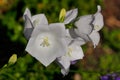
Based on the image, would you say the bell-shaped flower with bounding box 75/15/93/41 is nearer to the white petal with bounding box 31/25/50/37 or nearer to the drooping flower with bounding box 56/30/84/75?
the drooping flower with bounding box 56/30/84/75

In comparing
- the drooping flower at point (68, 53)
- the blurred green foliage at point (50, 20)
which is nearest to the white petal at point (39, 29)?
the drooping flower at point (68, 53)

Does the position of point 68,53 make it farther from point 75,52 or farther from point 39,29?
point 39,29

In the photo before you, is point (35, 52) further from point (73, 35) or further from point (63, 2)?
point (63, 2)

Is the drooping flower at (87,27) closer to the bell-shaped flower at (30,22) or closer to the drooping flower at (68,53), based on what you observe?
the drooping flower at (68,53)

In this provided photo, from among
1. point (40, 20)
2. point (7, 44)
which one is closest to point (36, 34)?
point (40, 20)

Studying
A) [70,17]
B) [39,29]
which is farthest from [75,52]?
[39,29]
